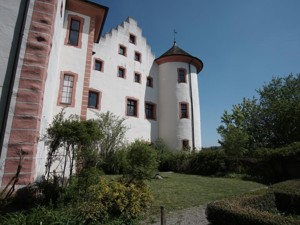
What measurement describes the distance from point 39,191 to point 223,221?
523 centimetres

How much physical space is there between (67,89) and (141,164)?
9762 mm

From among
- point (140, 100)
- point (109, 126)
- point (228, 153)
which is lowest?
point (228, 153)

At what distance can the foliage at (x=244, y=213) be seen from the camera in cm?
382

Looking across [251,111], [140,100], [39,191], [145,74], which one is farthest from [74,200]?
[251,111]

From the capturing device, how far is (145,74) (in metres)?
22.8

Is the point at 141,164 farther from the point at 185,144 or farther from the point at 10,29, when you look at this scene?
the point at 185,144

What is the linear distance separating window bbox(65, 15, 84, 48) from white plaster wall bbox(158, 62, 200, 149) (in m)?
11.6

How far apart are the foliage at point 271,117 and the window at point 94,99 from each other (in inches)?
555

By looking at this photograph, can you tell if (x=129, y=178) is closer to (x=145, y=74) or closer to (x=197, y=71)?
(x=145, y=74)

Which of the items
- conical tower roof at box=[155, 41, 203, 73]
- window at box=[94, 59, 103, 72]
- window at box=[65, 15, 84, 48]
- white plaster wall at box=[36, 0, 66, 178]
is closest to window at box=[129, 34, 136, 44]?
conical tower roof at box=[155, 41, 203, 73]

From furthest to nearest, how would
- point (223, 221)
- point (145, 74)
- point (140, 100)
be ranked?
point (145, 74) → point (140, 100) → point (223, 221)

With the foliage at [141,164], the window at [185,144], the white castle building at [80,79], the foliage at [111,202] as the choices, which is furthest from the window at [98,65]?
the foliage at [111,202]

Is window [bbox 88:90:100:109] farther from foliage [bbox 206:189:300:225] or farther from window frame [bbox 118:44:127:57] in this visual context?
foliage [bbox 206:189:300:225]

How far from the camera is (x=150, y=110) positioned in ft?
74.6
